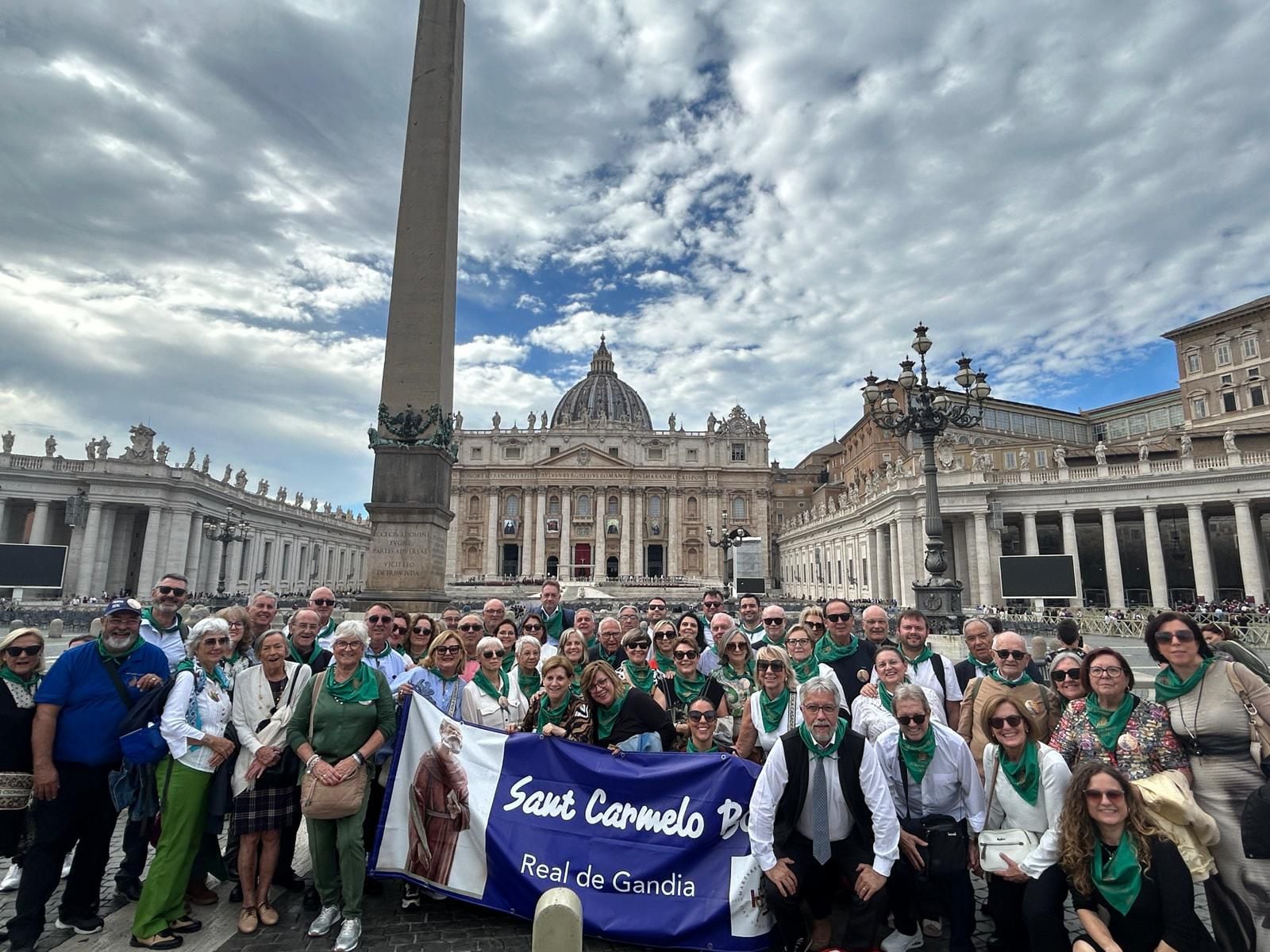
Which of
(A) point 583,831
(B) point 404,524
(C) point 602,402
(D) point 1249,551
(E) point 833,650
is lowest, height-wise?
(A) point 583,831

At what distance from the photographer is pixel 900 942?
3.89m

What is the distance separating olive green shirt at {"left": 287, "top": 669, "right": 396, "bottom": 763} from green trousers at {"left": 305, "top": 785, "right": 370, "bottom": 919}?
368mm

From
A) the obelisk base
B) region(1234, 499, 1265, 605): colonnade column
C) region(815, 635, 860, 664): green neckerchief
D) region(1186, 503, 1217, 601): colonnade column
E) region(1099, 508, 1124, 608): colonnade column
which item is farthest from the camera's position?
region(1099, 508, 1124, 608): colonnade column

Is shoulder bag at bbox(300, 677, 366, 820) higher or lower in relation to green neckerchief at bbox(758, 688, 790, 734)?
lower

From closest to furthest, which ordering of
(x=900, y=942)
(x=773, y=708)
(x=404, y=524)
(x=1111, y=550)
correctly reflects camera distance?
1. (x=900, y=942)
2. (x=773, y=708)
3. (x=404, y=524)
4. (x=1111, y=550)

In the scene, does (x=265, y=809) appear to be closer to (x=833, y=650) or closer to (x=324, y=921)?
(x=324, y=921)

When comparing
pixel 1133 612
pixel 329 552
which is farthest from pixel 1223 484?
pixel 329 552

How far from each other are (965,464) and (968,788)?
Answer: 4799 cm

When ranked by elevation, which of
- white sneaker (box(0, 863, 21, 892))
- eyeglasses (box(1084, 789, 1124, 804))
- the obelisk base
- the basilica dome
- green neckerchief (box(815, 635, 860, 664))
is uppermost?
the basilica dome

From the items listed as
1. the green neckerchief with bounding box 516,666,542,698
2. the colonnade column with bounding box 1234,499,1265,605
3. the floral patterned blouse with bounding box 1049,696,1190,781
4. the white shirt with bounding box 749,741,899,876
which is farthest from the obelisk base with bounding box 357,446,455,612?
the colonnade column with bounding box 1234,499,1265,605

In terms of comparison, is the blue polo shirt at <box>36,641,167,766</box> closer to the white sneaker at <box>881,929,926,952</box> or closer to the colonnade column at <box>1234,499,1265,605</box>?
the white sneaker at <box>881,929,926,952</box>

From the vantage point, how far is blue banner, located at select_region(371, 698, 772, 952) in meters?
3.91

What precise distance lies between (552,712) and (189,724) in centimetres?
226

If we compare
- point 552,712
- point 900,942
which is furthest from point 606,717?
point 900,942
